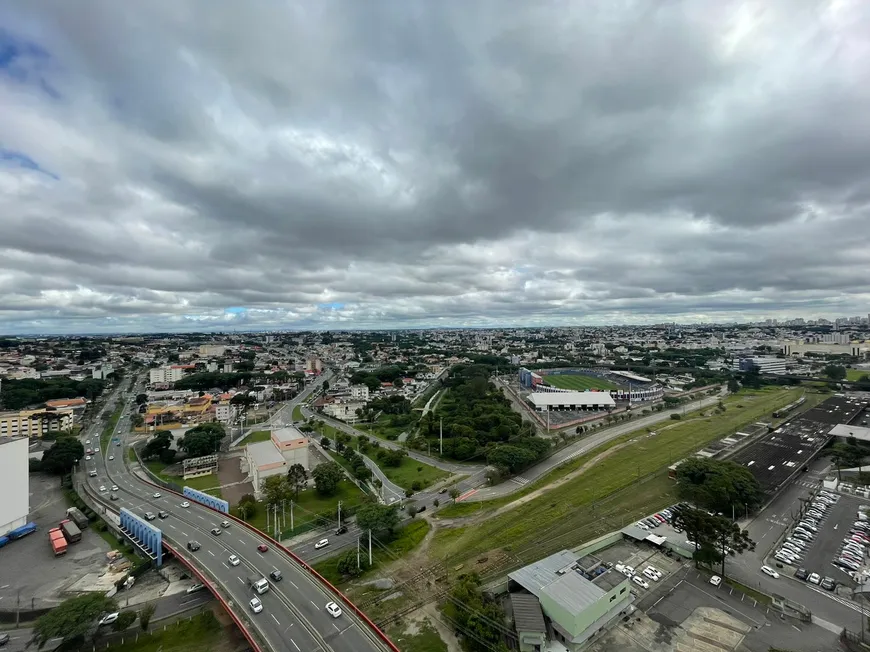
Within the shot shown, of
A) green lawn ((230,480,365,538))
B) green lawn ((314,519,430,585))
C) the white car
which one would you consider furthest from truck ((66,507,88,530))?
the white car

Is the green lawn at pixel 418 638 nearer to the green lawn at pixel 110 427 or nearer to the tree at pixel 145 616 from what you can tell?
the tree at pixel 145 616

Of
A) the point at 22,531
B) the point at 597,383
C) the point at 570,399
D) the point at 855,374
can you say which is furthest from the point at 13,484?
the point at 855,374

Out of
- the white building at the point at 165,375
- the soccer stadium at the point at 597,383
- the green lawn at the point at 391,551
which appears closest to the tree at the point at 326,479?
the green lawn at the point at 391,551

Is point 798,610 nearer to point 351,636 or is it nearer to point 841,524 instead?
point 841,524

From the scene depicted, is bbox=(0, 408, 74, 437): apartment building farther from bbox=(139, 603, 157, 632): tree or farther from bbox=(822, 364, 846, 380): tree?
bbox=(822, 364, 846, 380): tree

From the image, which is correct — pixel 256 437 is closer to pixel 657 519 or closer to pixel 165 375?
pixel 657 519
